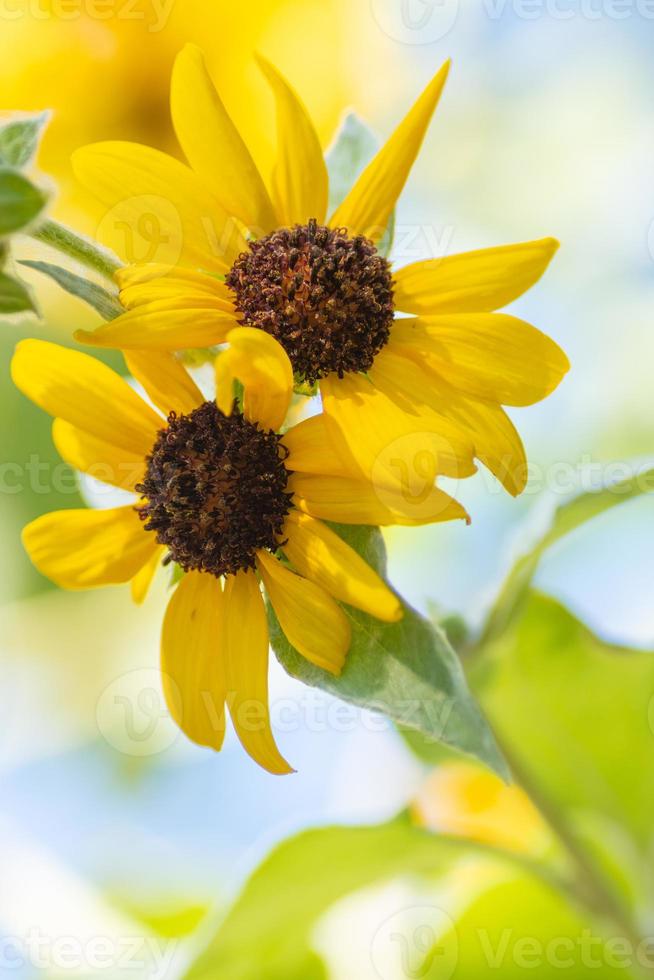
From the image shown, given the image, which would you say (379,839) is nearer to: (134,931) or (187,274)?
(187,274)

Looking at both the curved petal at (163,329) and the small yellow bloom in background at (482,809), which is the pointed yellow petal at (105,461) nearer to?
the curved petal at (163,329)

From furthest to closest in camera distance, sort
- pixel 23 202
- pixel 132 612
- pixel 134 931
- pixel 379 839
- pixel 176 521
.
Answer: pixel 132 612
pixel 134 931
pixel 379 839
pixel 176 521
pixel 23 202

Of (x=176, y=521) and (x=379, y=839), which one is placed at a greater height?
(x=176, y=521)

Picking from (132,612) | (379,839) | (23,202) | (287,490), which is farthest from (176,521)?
(132,612)

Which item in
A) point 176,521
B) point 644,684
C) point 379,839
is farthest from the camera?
point 644,684

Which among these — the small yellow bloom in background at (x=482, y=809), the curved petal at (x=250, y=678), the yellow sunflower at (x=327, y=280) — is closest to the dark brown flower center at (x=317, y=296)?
the yellow sunflower at (x=327, y=280)

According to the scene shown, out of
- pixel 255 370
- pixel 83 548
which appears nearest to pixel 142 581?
pixel 83 548

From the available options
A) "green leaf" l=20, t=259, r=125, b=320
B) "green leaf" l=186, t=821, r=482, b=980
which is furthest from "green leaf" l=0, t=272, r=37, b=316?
"green leaf" l=186, t=821, r=482, b=980

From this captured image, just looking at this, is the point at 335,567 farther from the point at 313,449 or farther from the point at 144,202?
the point at 144,202
